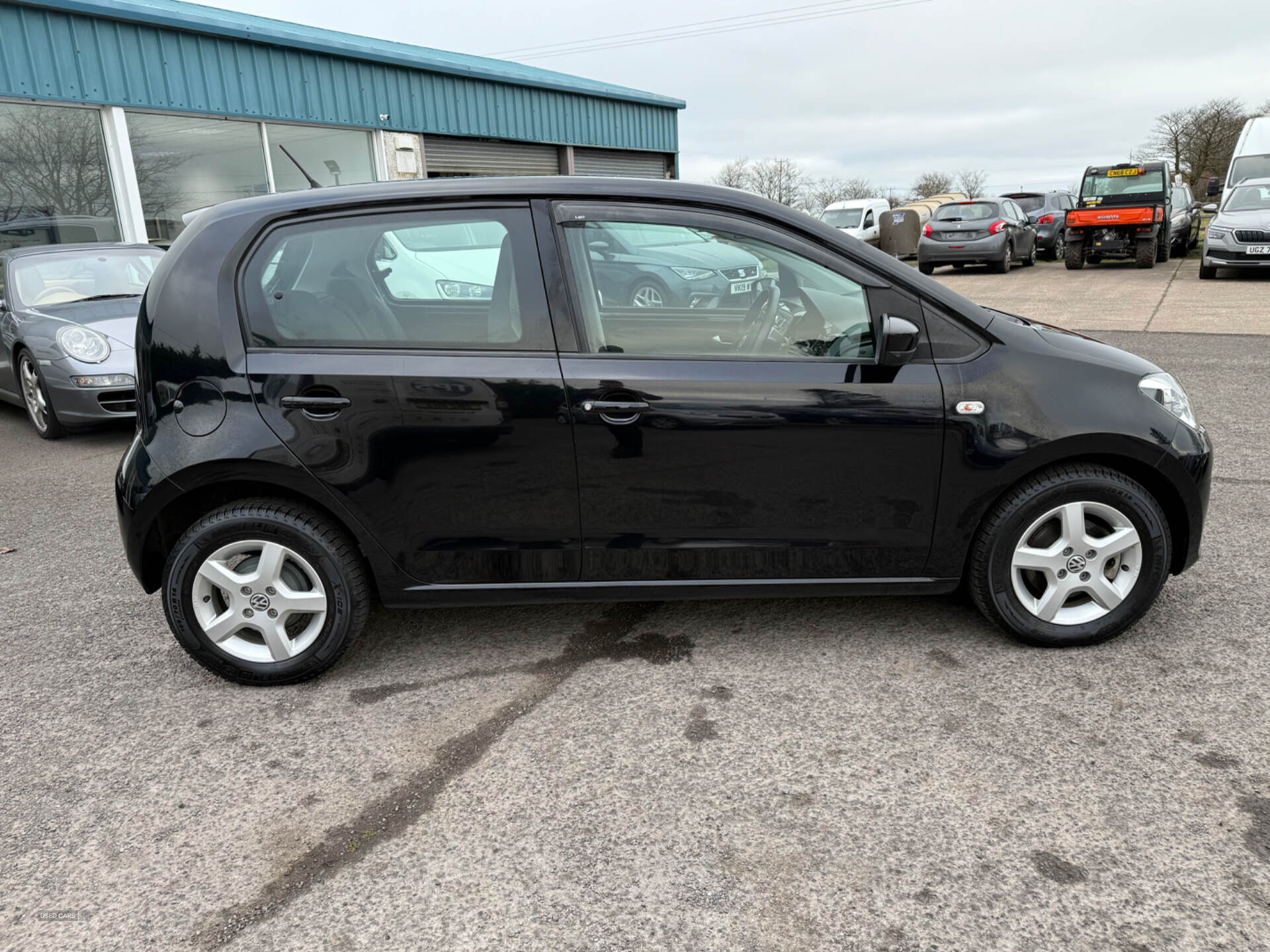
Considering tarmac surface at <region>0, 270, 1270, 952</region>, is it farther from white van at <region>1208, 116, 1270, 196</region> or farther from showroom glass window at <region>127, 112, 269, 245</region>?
white van at <region>1208, 116, 1270, 196</region>

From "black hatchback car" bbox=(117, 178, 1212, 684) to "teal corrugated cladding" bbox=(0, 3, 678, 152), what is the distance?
10.2 metres

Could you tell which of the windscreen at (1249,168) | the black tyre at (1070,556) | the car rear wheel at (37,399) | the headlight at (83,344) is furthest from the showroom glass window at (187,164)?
the windscreen at (1249,168)

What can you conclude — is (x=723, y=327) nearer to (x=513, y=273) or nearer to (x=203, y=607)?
(x=513, y=273)

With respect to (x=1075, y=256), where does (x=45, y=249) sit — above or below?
above

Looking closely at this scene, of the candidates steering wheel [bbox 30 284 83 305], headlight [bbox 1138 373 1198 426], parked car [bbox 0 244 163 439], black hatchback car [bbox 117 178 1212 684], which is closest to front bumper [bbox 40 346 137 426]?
parked car [bbox 0 244 163 439]

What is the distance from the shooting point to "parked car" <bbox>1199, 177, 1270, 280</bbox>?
1501cm

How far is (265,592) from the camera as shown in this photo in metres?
3.10

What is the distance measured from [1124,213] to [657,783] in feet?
65.4

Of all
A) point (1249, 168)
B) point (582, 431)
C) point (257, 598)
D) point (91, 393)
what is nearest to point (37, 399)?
point (91, 393)

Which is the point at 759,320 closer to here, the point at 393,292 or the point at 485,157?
the point at 393,292

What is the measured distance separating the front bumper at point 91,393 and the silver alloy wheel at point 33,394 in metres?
0.33

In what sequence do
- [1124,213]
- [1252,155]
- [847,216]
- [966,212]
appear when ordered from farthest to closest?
1. [847,216]
2. [966,212]
3. [1124,213]
4. [1252,155]

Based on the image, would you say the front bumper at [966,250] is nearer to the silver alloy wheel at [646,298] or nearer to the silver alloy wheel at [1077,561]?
the silver alloy wheel at [1077,561]

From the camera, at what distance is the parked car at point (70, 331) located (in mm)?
6809
